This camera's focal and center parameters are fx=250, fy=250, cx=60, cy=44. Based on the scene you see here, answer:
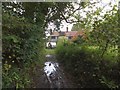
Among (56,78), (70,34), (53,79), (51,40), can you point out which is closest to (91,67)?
(53,79)

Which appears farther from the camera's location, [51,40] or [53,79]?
[51,40]

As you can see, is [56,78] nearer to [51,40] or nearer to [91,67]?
[91,67]

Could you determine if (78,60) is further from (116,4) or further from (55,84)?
(116,4)

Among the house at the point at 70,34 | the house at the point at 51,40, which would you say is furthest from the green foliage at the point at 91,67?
the house at the point at 51,40

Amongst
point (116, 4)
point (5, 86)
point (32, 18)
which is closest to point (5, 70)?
point (5, 86)

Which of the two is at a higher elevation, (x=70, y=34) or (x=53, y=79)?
(x=70, y=34)

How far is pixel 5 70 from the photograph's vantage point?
12.5 ft

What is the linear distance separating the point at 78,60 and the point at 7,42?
11.3ft

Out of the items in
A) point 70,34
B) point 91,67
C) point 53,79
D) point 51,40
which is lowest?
point 53,79

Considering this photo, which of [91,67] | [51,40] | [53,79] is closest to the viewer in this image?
[91,67]

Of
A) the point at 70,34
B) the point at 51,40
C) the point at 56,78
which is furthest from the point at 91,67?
→ the point at 51,40

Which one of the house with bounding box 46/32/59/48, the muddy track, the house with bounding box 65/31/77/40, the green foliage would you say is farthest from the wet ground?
the house with bounding box 65/31/77/40

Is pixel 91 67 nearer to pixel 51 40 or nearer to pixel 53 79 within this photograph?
pixel 53 79

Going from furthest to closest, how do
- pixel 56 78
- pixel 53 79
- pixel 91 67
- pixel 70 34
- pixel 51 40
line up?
pixel 51 40 → pixel 70 34 → pixel 56 78 → pixel 53 79 → pixel 91 67
